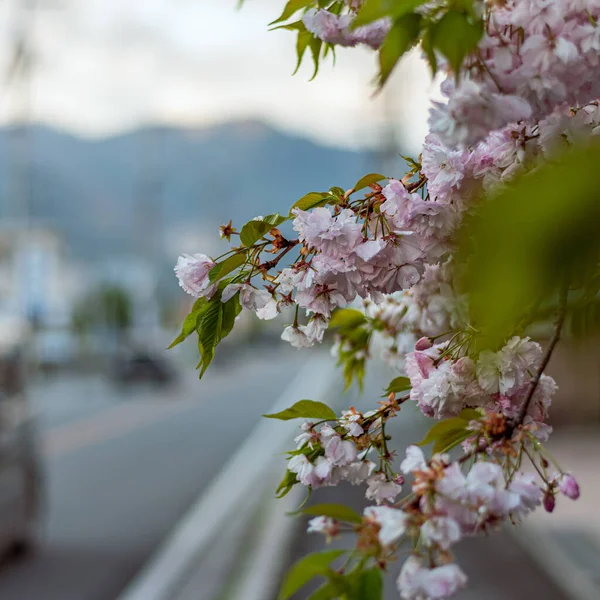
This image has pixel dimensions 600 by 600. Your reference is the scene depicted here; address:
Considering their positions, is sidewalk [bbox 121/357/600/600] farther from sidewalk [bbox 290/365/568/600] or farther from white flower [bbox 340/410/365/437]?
white flower [bbox 340/410/365/437]

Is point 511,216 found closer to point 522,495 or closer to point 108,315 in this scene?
point 522,495

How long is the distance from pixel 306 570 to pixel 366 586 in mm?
48

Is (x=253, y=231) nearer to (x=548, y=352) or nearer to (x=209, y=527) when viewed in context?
(x=548, y=352)

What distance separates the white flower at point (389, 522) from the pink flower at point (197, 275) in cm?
33

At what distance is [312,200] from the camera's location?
1027 millimetres

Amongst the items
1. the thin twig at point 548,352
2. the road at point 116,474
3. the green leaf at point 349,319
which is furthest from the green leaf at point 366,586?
the road at point 116,474

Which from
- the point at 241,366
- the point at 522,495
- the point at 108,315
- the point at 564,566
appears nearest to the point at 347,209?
the point at 522,495

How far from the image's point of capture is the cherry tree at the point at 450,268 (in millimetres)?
512

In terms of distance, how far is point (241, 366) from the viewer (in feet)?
154

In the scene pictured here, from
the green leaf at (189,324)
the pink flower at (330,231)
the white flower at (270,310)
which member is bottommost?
the green leaf at (189,324)

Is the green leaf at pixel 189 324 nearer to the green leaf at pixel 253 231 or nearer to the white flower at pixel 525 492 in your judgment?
the green leaf at pixel 253 231

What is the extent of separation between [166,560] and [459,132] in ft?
22.1

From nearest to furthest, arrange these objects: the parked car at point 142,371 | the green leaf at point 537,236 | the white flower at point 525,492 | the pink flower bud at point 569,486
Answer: the green leaf at point 537,236 < the white flower at point 525,492 < the pink flower bud at point 569,486 < the parked car at point 142,371

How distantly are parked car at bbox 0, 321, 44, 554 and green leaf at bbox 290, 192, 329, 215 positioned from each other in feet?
20.5
